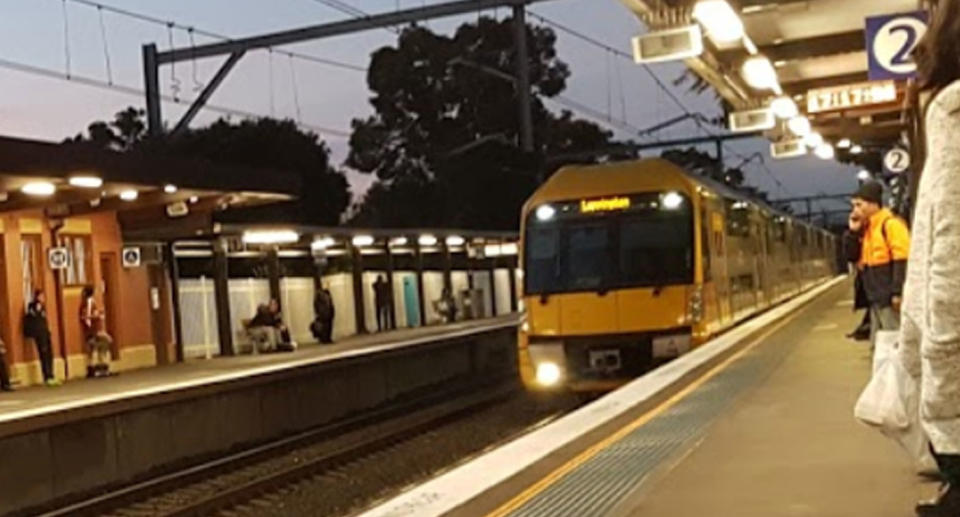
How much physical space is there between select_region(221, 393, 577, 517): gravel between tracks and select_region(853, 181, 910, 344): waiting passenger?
4.59 metres

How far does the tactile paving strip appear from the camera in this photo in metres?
7.38

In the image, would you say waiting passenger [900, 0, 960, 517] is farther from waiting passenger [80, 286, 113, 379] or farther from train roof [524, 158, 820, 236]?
waiting passenger [80, 286, 113, 379]

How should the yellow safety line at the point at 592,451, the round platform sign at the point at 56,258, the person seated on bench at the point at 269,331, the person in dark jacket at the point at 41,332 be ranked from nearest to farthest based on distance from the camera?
the yellow safety line at the point at 592,451 < the person in dark jacket at the point at 41,332 < the round platform sign at the point at 56,258 < the person seated on bench at the point at 269,331

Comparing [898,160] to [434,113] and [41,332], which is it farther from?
[434,113]

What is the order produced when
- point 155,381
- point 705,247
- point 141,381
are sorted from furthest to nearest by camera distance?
point 141,381
point 155,381
point 705,247

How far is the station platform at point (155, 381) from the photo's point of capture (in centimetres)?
1741

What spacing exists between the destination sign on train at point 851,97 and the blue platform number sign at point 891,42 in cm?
443

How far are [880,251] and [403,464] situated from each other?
788 cm

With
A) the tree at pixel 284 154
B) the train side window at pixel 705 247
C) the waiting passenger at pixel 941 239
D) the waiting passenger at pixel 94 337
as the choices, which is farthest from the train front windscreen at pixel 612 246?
the tree at pixel 284 154

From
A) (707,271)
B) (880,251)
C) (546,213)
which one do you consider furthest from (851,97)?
(880,251)

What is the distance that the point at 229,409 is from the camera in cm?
2084

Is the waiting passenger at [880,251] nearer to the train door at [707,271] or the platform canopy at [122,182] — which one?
the train door at [707,271]

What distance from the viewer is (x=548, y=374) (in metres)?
18.8

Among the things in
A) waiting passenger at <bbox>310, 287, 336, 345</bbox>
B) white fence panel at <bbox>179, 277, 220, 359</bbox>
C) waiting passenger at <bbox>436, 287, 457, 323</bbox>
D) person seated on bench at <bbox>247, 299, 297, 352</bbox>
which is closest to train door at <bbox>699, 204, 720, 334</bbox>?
person seated on bench at <bbox>247, 299, 297, 352</bbox>
